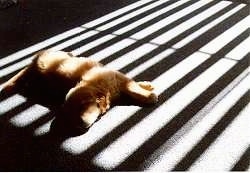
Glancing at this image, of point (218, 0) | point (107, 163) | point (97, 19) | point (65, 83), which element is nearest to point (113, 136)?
point (107, 163)

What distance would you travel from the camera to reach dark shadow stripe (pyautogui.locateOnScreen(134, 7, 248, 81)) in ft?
7.29

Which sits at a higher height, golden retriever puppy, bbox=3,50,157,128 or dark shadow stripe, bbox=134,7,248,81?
golden retriever puppy, bbox=3,50,157,128

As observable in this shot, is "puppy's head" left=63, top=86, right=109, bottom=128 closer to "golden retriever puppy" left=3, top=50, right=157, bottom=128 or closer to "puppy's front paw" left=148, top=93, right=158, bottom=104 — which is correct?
"golden retriever puppy" left=3, top=50, right=157, bottom=128

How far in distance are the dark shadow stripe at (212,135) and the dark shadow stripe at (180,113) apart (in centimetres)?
13

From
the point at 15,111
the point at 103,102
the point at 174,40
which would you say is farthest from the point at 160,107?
the point at 174,40

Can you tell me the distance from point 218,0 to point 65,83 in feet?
6.91

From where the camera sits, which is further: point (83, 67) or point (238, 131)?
point (83, 67)

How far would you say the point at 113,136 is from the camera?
1709 millimetres

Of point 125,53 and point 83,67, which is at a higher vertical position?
point 83,67

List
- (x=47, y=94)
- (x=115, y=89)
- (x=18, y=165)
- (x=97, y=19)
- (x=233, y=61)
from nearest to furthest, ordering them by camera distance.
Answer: (x=18, y=165)
(x=115, y=89)
(x=47, y=94)
(x=233, y=61)
(x=97, y=19)

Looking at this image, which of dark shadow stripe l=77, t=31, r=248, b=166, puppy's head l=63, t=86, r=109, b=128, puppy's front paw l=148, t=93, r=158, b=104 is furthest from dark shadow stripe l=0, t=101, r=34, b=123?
puppy's front paw l=148, t=93, r=158, b=104

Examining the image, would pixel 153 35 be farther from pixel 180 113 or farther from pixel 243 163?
pixel 243 163

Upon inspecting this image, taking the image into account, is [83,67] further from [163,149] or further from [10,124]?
[163,149]

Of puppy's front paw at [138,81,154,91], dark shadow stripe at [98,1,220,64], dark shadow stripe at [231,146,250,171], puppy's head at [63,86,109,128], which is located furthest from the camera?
dark shadow stripe at [98,1,220,64]
